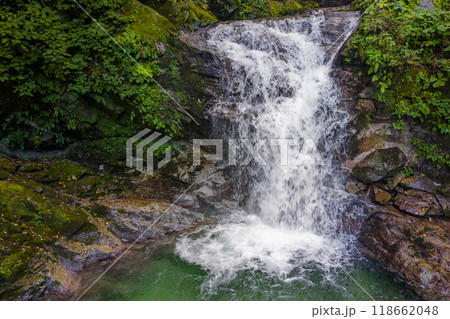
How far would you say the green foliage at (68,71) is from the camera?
5.01 meters

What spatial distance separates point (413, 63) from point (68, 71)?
8054 mm

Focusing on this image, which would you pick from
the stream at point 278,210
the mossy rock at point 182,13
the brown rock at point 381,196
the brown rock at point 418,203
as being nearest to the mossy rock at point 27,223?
the stream at point 278,210

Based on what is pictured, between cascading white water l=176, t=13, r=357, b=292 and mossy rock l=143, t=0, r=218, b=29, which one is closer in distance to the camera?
cascading white water l=176, t=13, r=357, b=292

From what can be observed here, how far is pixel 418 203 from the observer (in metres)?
4.98

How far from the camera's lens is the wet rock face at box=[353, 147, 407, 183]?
547 centimetres

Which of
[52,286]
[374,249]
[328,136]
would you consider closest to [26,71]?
[52,286]

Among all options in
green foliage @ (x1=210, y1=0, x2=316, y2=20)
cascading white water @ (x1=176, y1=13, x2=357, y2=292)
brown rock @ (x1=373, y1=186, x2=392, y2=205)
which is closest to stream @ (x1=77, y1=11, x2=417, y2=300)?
cascading white water @ (x1=176, y1=13, x2=357, y2=292)

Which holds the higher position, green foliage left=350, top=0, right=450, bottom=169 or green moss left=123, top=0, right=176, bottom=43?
green moss left=123, top=0, right=176, bottom=43

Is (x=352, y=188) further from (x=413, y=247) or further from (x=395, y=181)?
(x=413, y=247)

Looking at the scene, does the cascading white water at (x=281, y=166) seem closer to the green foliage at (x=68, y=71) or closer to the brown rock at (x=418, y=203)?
the brown rock at (x=418, y=203)

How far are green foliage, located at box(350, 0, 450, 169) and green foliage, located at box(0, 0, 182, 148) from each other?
5259mm

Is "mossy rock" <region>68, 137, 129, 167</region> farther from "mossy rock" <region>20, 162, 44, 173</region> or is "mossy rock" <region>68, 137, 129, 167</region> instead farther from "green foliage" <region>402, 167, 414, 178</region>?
"green foliage" <region>402, 167, 414, 178</region>

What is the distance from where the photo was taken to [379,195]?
17.7ft

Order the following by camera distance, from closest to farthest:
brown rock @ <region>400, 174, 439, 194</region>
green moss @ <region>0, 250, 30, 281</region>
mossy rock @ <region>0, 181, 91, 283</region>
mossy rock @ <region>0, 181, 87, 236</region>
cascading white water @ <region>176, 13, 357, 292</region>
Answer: green moss @ <region>0, 250, 30, 281</region> → mossy rock @ <region>0, 181, 91, 283</region> → mossy rock @ <region>0, 181, 87, 236</region> → cascading white water @ <region>176, 13, 357, 292</region> → brown rock @ <region>400, 174, 439, 194</region>
